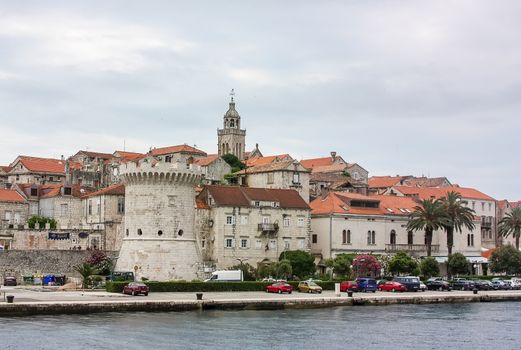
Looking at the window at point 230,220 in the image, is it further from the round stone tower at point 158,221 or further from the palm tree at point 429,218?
the palm tree at point 429,218

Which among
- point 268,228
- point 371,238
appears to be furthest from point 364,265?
point 268,228

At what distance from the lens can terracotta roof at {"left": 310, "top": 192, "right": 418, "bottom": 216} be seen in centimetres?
11069

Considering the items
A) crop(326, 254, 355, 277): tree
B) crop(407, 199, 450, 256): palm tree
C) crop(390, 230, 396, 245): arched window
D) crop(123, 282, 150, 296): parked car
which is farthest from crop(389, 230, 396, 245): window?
crop(123, 282, 150, 296): parked car

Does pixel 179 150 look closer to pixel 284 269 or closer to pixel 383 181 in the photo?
pixel 383 181

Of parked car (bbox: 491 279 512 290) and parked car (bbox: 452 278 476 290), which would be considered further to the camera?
parked car (bbox: 491 279 512 290)

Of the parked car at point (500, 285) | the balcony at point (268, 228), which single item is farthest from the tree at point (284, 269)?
the parked car at point (500, 285)

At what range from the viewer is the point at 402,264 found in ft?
344

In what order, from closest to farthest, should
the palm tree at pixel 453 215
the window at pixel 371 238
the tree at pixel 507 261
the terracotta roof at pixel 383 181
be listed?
the palm tree at pixel 453 215 < the window at pixel 371 238 < the tree at pixel 507 261 < the terracotta roof at pixel 383 181

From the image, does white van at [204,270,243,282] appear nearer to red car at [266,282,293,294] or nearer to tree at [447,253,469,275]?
red car at [266,282,293,294]

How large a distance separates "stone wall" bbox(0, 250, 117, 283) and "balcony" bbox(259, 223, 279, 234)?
64.4 feet

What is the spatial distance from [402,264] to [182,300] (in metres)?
40.6

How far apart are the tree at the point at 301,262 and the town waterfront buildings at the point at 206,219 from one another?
260cm

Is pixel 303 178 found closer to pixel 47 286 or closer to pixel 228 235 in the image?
pixel 228 235

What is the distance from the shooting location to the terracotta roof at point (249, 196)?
102625 millimetres
